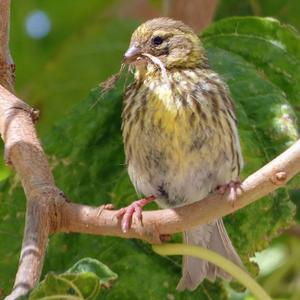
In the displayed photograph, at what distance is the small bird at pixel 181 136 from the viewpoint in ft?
9.91

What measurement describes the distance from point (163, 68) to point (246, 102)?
32cm

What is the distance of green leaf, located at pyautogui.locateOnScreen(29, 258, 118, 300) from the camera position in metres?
1.93

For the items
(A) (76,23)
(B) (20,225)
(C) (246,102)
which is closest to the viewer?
(B) (20,225)

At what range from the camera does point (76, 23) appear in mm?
4176

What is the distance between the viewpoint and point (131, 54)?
3191 millimetres

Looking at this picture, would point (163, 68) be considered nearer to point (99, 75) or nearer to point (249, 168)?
point (249, 168)

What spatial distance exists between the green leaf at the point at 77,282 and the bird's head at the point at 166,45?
1.32m

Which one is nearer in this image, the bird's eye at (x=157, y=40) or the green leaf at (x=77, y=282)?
the green leaf at (x=77, y=282)

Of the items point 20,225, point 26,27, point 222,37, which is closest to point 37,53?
point 26,27

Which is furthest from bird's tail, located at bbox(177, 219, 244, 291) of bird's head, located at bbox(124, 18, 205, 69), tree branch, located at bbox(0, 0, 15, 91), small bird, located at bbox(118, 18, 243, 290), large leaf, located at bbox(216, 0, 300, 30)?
large leaf, located at bbox(216, 0, 300, 30)

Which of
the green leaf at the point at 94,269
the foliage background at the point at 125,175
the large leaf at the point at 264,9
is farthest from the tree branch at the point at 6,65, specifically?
the large leaf at the point at 264,9

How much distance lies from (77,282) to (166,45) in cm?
154

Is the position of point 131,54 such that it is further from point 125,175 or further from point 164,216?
point 164,216

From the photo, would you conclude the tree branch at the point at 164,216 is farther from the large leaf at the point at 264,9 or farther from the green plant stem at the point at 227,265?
the large leaf at the point at 264,9
